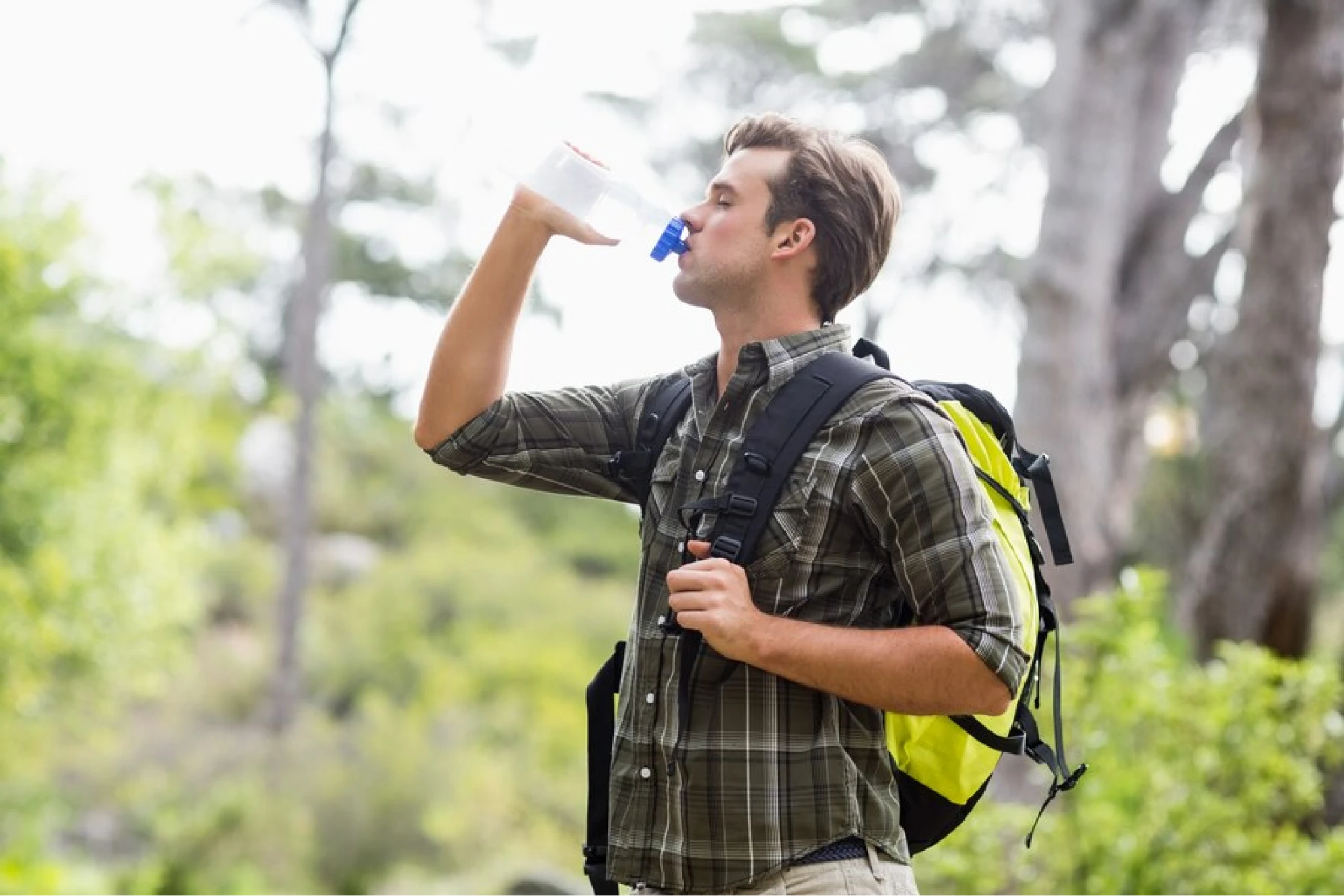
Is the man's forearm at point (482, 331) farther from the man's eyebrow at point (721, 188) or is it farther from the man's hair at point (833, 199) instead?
the man's hair at point (833, 199)

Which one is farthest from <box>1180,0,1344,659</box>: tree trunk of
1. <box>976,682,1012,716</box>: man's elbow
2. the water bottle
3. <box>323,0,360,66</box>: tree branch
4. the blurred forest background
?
<box>323,0,360,66</box>: tree branch

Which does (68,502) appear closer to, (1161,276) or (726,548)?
(1161,276)

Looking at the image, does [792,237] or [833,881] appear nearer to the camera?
[833,881]

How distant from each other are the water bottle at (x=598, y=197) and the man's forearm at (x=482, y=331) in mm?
54

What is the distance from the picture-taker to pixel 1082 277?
7.22 m

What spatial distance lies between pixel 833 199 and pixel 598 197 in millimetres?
341

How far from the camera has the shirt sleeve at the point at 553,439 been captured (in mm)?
2340

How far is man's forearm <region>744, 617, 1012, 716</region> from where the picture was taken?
194 cm

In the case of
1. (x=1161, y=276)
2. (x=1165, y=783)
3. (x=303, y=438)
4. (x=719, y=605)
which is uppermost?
(x=1161, y=276)

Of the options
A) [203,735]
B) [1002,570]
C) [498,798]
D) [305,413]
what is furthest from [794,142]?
[305,413]

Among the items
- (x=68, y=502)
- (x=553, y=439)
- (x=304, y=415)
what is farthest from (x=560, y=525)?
(x=553, y=439)

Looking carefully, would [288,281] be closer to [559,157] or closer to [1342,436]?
[1342,436]

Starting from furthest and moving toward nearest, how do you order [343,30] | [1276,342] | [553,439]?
[343,30]
[1276,342]
[553,439]

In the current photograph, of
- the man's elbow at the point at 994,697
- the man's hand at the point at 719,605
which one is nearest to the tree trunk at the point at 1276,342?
the man's elbow at the point at 994,697
